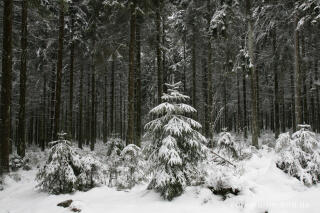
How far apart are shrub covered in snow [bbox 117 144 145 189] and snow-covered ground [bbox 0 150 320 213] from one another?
0.68 meters

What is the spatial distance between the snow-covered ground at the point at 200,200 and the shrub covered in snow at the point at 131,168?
0.68 m

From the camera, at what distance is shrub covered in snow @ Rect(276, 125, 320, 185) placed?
22.2 ft

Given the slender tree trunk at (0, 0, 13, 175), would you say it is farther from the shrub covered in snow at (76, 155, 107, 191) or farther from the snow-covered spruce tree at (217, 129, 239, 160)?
the snow-covered spruce tree at (217, 129, 239, 160)

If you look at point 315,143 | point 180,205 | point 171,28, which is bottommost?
point 180,205

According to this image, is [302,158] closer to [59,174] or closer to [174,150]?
[174,150]

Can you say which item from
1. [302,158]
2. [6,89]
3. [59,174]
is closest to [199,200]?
[302,158]

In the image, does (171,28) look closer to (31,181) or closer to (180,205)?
(31,181)

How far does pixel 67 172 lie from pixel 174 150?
3.96 meters

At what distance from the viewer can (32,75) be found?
24.0 meters

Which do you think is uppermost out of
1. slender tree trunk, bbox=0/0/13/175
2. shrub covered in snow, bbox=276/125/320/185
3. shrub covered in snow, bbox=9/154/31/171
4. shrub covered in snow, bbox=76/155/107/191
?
slender tree trunk, bbox=0/0/13/175

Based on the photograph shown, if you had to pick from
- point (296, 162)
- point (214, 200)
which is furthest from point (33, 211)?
point (296, 162)

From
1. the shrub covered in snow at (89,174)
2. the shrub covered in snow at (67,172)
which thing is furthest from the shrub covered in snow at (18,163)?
the shrub covered in snow at (89,174)

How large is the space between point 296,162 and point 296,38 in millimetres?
9390

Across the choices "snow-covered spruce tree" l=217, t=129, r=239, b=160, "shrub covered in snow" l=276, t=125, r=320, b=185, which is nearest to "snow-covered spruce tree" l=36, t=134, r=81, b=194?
"snow-covered spruce tree" l=217, t=129, r=239, b=160
